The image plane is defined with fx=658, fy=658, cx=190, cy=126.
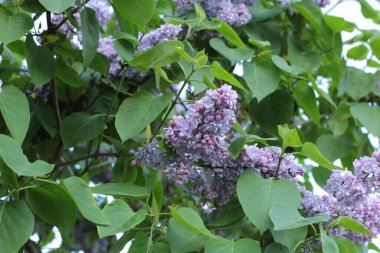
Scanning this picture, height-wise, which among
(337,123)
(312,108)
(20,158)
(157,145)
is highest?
(20,158)

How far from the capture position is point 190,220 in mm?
1136

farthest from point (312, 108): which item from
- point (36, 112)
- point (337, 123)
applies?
point (36, 112)

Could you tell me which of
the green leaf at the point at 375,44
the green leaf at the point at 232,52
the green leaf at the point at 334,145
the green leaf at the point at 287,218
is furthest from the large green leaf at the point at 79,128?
the green leaf at the point at 375,44

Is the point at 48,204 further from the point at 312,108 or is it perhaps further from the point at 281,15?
the point at 281,15

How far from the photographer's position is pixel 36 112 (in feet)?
5.53

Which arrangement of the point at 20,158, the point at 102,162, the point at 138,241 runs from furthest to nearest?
the point at 102,162
the point at 138,241
the point at 20,158

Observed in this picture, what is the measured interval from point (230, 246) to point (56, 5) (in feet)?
1.79

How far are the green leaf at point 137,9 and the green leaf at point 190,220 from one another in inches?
16.9

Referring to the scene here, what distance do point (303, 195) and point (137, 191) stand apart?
1.07 feet

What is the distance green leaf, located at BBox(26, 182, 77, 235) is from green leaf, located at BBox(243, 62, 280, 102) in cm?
62

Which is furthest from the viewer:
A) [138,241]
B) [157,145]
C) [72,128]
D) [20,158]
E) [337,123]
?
[337,123]

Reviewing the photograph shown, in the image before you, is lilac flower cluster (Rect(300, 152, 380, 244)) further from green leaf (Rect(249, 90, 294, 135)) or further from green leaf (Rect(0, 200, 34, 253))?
green leaf (Rect(249, 90, 294, 135))

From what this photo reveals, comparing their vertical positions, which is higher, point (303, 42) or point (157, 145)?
point (157, 145)

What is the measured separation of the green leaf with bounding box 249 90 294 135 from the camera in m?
1.89
